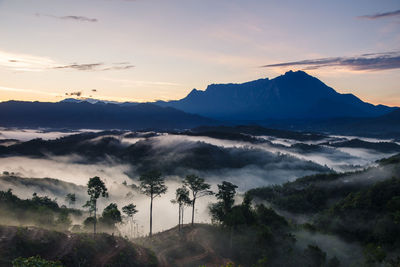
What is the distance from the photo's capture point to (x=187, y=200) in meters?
91.3

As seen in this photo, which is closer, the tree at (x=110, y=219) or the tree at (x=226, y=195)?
the tree at (x=226, y=195)

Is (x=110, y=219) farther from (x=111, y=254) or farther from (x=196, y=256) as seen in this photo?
(x=111, y=254)

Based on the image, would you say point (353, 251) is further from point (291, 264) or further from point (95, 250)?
point (95, 250)

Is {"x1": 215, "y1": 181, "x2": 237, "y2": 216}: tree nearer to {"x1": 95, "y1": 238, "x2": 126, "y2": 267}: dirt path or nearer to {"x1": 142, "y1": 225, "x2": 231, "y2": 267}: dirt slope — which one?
{"x1": 142, "y1": 225, "x2": 231, "y2": 267}: dirt slope

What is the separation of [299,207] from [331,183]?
29.7m

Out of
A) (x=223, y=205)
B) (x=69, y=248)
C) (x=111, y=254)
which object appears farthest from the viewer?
(x=223, y=205)

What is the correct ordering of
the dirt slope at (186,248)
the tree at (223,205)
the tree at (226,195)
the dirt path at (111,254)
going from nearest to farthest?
the dirt path at (111,254) → the dirt slope at (186,248) → the tree at (223,205) → the tree at (226,195)

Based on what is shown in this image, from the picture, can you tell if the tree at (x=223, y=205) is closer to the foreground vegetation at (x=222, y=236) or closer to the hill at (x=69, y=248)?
the foreground vegetation at (x=222, y=236)

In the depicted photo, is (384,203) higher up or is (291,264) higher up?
(384,203)

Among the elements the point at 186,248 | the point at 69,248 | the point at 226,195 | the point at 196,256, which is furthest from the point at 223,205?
the point at 69,248

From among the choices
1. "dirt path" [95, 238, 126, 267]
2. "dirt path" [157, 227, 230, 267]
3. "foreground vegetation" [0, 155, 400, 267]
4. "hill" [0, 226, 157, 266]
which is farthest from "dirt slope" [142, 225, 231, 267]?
"dirt path" [95, 238, 126, 267]

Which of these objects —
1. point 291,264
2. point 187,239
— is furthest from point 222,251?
point 291,264

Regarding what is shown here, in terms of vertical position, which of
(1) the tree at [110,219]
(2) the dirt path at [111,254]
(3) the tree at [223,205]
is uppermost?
(3) the tree at [223,205]

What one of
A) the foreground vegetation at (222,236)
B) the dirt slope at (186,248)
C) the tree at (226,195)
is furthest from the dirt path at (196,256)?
the tree at (226,195)
